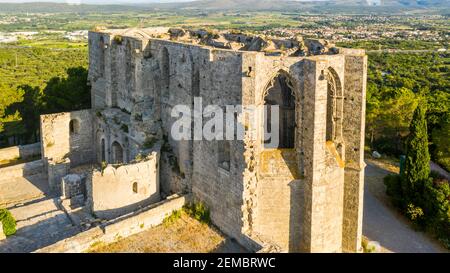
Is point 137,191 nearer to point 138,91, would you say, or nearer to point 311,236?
point 138,91

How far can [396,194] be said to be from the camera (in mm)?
20031

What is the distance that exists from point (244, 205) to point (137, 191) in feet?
15.4

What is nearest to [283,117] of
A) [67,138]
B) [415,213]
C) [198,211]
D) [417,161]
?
[198,211]

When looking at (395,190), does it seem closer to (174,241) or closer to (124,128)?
(174,241)

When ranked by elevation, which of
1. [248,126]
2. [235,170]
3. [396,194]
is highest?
[248,126]

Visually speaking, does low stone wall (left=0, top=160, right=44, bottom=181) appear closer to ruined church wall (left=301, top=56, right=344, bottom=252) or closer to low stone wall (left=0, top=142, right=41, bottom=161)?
low stone wall (left=0, top=142, right=41, bottom=161)

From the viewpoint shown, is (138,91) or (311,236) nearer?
(311,236)

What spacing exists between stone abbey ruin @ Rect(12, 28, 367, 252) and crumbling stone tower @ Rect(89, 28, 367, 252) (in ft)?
0.10

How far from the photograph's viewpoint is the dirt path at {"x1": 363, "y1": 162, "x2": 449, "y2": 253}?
16.9 metres

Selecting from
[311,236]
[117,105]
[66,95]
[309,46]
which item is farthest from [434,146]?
[66,95]

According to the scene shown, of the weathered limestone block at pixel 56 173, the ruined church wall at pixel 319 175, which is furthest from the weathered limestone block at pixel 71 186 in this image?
the ruined church wall at pixel 319 175

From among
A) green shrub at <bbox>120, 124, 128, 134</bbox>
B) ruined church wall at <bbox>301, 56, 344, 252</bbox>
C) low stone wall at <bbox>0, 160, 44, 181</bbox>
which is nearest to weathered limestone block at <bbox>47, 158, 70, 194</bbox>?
low stone wall at <bbox>0, 160, 44, 181</bbox>

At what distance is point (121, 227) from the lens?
14375 millimetres

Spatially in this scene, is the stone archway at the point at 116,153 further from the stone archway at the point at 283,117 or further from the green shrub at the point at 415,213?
the green shrub at the point at 415,213
